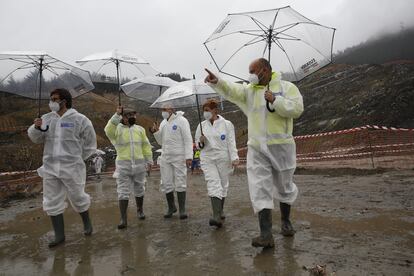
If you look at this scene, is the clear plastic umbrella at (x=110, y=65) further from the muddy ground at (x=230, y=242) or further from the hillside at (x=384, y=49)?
the hillside at (x=384, y=49)

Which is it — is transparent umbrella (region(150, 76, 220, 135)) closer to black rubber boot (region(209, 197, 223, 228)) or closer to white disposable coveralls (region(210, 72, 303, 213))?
black rubber boot (region(209, 197, 223, 228))

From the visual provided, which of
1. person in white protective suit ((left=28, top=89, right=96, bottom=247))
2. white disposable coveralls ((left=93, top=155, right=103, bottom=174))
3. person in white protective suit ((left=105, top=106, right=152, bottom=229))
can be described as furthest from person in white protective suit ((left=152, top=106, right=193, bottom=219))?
white disposable coveralls ((left=93, top=155, right=103, bottom=174))

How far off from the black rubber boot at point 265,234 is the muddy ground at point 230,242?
75 millimetres

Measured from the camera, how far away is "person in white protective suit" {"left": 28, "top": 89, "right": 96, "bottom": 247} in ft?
15.2

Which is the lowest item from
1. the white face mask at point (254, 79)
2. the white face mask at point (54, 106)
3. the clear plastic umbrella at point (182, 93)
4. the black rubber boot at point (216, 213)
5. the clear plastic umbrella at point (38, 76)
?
the black rubber boot at point (216, 213)

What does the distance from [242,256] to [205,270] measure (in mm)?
450

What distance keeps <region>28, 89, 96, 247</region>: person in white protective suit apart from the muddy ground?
1.52 ft

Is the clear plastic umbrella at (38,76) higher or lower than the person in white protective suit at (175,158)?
higher

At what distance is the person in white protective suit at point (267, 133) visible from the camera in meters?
3.81

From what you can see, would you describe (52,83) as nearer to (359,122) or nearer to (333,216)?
(333,216)

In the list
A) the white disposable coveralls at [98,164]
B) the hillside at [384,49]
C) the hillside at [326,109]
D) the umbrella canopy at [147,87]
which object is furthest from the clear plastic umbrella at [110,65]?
the hillside at [384,49]

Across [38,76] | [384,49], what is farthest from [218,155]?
[384,49]

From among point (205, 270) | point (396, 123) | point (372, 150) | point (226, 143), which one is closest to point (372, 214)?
point (226, 143)

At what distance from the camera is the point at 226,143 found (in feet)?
18.1
